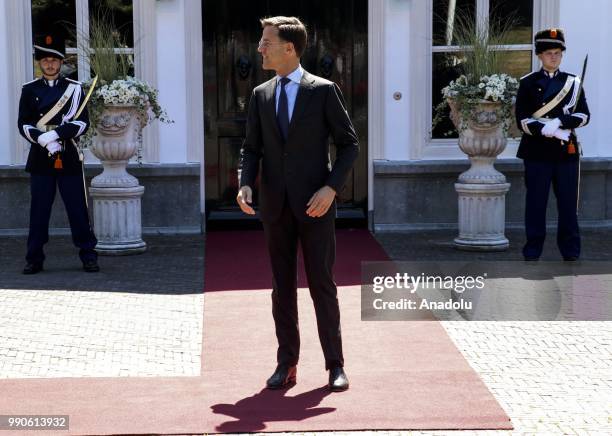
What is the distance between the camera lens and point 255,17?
12.1 meters

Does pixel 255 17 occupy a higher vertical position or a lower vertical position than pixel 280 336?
higher

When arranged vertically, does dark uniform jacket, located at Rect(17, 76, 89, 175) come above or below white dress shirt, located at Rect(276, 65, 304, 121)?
below

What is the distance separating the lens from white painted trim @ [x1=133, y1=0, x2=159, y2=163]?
38.5ft

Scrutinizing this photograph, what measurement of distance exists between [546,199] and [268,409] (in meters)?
4.78

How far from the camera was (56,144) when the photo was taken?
30.6 feet

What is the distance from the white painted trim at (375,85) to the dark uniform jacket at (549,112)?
263 centimetres

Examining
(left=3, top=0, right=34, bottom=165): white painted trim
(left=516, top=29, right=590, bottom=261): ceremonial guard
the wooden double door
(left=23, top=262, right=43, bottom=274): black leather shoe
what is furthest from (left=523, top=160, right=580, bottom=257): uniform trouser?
(left=3, top=0, right=34, bottom=165): white painted trim

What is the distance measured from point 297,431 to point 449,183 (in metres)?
7.11

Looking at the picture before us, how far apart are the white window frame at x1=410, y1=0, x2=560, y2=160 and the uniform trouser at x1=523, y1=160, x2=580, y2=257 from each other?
8.11 feet

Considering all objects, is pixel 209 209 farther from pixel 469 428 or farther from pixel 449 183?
pixel 469 428

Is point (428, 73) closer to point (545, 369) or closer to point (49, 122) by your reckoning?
point (49, 122)

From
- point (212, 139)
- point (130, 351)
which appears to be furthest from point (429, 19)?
point (130, 351)

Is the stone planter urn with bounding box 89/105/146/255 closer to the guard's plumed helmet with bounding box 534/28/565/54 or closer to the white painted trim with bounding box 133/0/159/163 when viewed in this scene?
the white painted trim with bounding box 133/0/159/163

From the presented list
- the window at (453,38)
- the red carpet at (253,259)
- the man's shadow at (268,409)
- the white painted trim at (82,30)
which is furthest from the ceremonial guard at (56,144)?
the window at (453,38)
